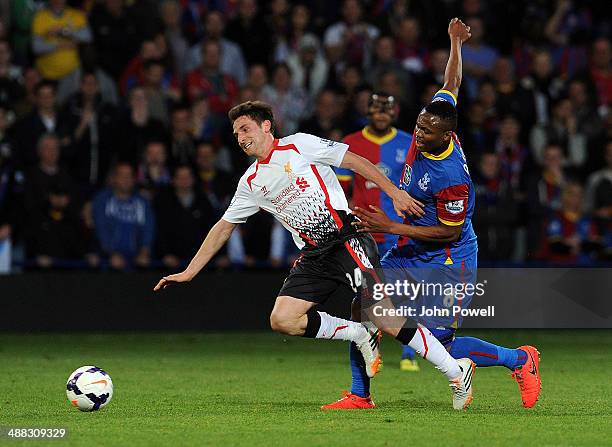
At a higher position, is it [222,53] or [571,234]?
[222,53]

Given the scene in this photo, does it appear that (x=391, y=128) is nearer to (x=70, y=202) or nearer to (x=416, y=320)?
(x=416, y=320)

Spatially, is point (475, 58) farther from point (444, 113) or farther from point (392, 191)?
point (392, 191)

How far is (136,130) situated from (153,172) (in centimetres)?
57

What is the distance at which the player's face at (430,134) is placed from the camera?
825cm

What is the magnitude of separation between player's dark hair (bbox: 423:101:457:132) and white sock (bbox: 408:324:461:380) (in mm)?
1342

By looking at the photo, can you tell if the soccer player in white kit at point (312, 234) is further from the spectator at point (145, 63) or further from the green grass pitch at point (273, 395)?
the spectator at point (145, 63)

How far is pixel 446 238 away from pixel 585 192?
298 inches

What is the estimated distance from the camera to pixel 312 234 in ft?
28.3

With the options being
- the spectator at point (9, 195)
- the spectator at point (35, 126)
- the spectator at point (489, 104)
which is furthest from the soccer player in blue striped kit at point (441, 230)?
the spectator at point (489, 104)

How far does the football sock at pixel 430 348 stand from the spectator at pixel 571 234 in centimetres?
657

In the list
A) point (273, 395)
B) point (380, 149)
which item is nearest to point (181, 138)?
point (380, 149)

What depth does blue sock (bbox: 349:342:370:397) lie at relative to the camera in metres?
8.76

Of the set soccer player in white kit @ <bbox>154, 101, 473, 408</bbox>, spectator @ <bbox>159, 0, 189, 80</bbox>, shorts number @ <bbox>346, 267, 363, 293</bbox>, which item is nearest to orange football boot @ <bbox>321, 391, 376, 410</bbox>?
soccer player in white kit @ <bbox>154, 101, 473, 408</bbox>

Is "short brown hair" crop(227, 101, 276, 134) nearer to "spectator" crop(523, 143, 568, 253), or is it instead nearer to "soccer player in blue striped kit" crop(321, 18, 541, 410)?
"soccer player in blue striped kit" crop(321, 18, 541, 410)
